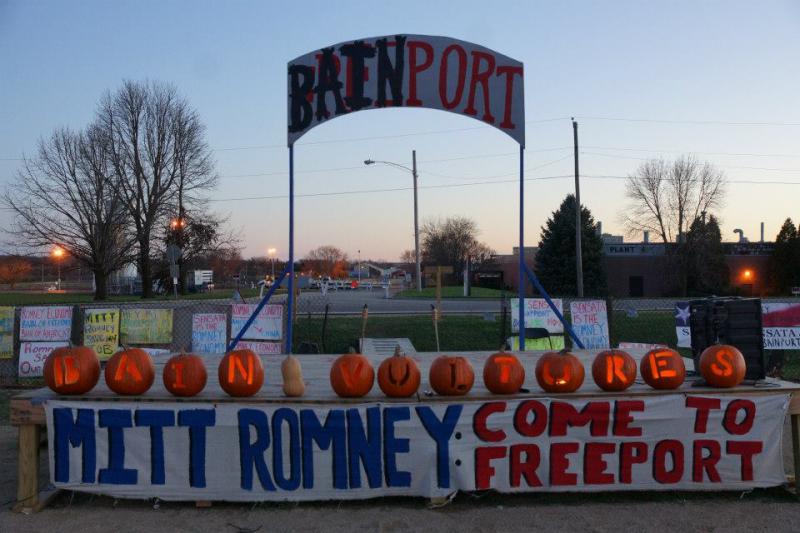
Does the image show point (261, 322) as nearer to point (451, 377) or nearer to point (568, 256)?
point (451, 377)

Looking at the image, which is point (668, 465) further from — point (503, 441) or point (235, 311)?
point (235, 311)

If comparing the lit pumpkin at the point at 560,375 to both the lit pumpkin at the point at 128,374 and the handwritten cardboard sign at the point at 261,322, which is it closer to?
the lit pumpkin at the point at 128,374

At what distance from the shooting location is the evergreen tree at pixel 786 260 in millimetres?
43938

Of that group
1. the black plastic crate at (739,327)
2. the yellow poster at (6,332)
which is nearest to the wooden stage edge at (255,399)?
the black plastic crate at (739,327)

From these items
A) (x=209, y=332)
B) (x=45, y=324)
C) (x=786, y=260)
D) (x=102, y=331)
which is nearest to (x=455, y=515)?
(x=209, y=332)

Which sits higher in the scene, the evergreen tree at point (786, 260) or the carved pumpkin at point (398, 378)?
the evergreen tree at point (786, 260)

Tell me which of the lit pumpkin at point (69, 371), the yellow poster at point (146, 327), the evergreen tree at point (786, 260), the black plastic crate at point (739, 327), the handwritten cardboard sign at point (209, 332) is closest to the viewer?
the lit pumpkin at point (69, 371)

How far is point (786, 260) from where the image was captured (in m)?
44.6

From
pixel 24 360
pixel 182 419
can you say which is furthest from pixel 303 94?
pixel 24 360

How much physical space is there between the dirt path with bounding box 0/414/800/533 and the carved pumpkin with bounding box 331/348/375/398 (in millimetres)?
954

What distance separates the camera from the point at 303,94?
331 inches

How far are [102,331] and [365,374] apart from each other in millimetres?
9483

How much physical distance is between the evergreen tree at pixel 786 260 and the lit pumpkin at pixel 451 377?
4569 cm

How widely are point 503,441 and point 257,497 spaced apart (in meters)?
2.12
